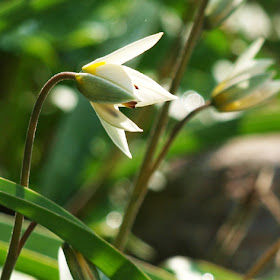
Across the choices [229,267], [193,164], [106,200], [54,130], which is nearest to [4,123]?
[54,130]

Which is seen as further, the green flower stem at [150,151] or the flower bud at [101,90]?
the green flower stem at [150,151]

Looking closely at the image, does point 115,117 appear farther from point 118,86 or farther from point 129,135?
point 129,135

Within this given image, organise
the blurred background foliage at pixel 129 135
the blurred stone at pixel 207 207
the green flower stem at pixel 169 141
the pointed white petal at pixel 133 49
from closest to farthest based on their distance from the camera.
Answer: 1. the pointed white petal at pixel 133 49
2. the green flower stem at pixel 169 141
3. the blurred background foliage at pixel 129 135
4. the blurred stone at pixel 207 207

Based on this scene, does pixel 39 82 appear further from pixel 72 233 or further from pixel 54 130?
pixel 72 233

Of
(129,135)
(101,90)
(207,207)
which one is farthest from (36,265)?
(207,207)

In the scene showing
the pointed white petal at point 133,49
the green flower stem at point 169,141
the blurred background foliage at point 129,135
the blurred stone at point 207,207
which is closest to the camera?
the pointed white petal at point 133,49

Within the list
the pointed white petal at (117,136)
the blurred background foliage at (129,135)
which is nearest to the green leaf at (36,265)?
the pointed white petal at (117,136)

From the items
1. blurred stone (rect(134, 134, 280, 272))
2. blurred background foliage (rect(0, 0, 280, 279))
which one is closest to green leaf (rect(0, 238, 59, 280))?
blurred background foliage (rect(0, 0, 280, 279))

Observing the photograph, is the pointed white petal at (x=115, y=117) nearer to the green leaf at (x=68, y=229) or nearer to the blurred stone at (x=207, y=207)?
the green leaf at (x=68, y=229)
